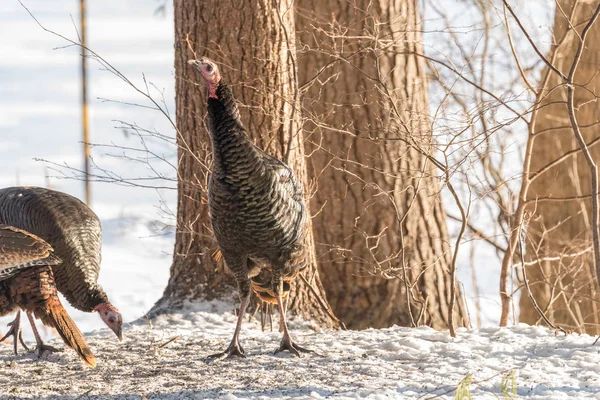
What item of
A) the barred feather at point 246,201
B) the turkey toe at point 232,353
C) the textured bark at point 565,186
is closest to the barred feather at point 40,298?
the turkey toe at point 232,353

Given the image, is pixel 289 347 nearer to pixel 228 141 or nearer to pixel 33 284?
pixel 228 141

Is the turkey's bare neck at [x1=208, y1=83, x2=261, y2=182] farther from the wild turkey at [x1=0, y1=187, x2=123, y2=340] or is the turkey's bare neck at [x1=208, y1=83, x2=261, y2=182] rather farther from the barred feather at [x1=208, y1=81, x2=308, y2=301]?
the wild turkey at [x1=0, y1=187, x2=123, y2=340]

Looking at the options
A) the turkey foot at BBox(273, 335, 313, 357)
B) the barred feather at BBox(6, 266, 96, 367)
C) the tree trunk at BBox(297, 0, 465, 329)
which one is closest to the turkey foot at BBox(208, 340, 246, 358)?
the turkey foot at BBox(273, 335, 313, 357)

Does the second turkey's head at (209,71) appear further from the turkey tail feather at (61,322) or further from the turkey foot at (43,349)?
the turkey foot at (43,349)

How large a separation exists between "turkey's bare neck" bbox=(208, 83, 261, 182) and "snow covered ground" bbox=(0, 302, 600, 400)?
1.24m

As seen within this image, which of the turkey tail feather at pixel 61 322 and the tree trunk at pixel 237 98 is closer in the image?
the turkey tail feather at pixel 61 322

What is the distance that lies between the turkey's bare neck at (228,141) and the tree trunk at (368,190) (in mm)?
2378

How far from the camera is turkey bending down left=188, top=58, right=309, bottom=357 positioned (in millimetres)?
5082

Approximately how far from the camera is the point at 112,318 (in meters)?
5.78

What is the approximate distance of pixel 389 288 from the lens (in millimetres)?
7445

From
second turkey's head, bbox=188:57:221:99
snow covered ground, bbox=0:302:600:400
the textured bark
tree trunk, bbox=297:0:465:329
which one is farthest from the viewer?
the textured bark

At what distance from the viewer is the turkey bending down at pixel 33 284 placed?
5262mm

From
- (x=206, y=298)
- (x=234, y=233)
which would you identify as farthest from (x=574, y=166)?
(x=234, y=233)

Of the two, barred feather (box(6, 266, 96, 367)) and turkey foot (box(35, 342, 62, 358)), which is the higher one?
barred feather (box(6, 266, 96, 367))
